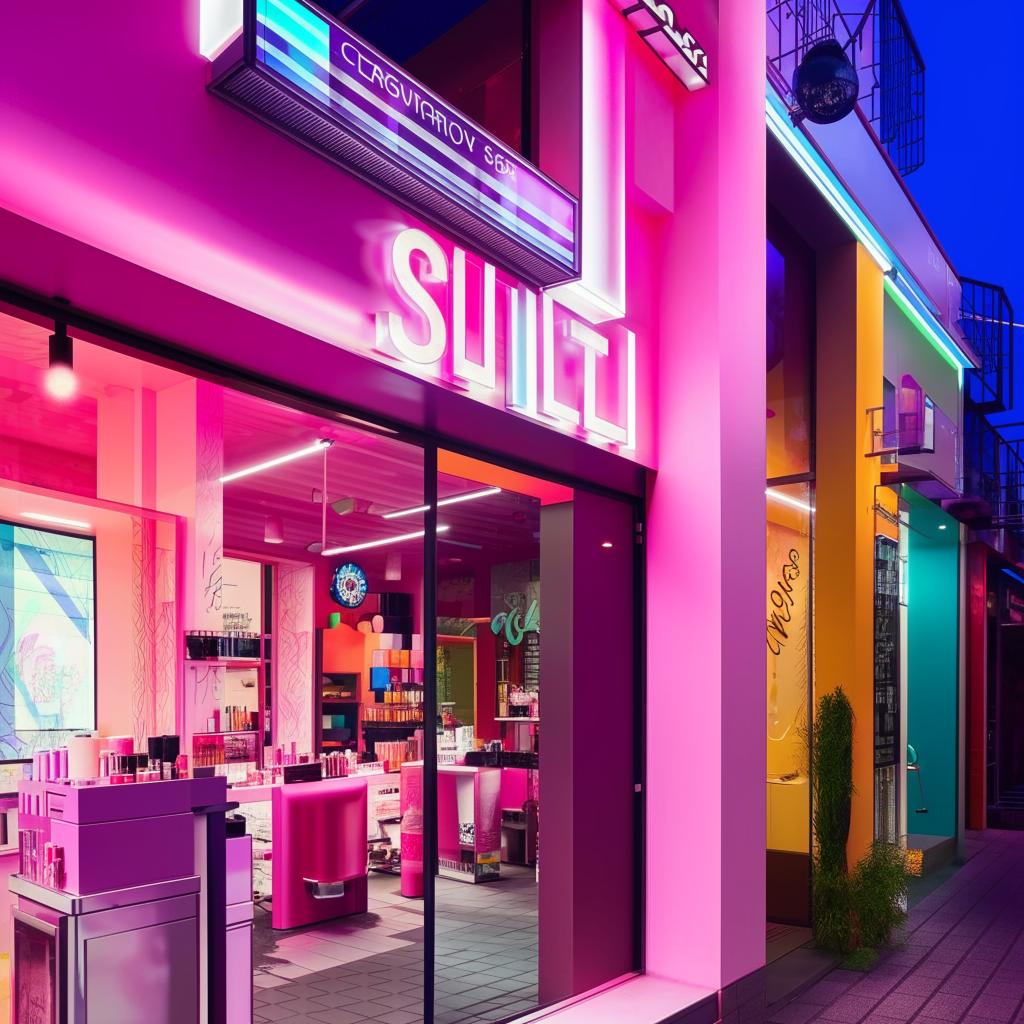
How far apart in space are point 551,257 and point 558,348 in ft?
1.89

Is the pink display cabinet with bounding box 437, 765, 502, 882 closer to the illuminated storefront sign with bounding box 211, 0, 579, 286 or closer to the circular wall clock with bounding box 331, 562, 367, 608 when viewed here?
the circular wall clock with bounding box 331, 562, 367, 608

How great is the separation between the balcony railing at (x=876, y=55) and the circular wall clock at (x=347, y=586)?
4.68m

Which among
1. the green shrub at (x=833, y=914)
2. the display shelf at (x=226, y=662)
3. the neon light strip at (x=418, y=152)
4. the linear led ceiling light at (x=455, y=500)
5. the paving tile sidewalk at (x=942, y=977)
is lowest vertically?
the paving tile sidewalk at (x=942, y=977)

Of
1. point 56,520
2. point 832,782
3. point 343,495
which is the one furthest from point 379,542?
point 832,782

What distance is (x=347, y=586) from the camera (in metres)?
7.70

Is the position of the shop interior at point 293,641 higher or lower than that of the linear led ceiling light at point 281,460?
lower

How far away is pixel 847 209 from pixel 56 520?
22.0 feet

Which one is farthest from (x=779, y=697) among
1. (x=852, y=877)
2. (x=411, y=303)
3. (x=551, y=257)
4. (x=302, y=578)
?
(x=411, y=303)

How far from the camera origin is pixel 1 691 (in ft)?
12.7

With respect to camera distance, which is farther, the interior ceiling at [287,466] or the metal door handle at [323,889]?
the metal door handle at [323,889]

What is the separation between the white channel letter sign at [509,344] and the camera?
164 inches

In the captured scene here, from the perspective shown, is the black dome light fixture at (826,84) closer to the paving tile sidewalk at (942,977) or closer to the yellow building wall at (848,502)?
the yellow building wall at (848,502)

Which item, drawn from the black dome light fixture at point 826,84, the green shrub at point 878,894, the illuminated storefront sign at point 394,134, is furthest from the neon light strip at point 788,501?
the illuminated storefront sign at point 394,134

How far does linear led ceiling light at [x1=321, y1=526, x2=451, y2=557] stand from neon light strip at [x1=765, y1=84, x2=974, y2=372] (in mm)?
3807
